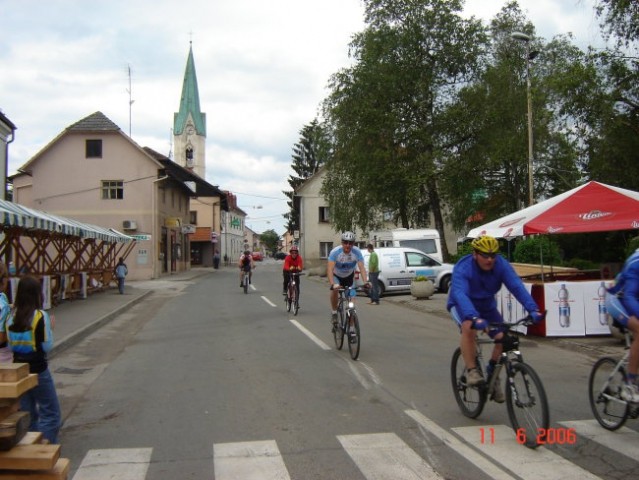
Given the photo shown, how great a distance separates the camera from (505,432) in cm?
519

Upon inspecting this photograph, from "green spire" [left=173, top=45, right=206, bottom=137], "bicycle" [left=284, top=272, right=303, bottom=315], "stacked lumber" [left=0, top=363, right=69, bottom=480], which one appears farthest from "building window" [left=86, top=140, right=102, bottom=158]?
"green spire" [left=173, top=45, right=206, bottom=137]

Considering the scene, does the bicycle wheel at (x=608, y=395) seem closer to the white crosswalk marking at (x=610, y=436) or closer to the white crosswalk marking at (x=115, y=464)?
the white crosswalk marking at (x=610, y=436)

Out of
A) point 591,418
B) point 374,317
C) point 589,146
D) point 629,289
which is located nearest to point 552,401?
point 591,418

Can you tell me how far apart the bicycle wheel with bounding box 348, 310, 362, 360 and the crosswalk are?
3413 millimetres

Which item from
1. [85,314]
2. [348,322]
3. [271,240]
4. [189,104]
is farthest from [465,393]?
[271,240]

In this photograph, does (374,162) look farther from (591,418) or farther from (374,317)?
(591,418)

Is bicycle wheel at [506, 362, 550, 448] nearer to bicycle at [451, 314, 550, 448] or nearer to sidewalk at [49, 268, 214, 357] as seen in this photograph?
bicycle at [451, 314, 550, 448]

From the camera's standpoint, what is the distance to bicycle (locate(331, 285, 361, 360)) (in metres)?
8.86

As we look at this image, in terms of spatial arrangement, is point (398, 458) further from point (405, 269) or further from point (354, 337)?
point (405, 269)

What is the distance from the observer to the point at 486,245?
16.8 feet

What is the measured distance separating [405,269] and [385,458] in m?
18.1

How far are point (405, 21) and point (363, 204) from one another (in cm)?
1061

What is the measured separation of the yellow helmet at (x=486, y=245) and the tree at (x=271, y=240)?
177362mm

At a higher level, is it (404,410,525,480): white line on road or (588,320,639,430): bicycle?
(588,320,639,430): bicycle
